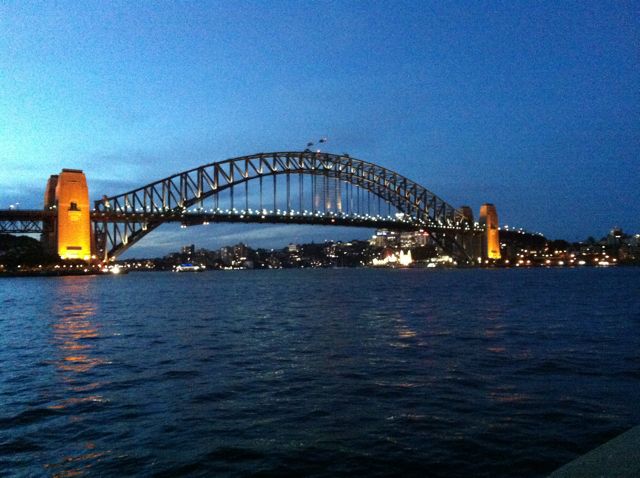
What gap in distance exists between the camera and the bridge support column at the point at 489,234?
12738cm

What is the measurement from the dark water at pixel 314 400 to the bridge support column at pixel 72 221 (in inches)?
2786

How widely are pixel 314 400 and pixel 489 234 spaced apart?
124 metres

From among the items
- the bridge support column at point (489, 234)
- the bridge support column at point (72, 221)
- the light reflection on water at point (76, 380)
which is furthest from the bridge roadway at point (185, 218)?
the light reflection on water at point (76, 380)

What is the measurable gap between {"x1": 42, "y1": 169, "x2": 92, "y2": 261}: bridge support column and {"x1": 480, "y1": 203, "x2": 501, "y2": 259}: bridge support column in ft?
261

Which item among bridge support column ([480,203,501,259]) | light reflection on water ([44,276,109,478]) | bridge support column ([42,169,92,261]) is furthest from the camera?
bridge support column ([480,203,501,259])

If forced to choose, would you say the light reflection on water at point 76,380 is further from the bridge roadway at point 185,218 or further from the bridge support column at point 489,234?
the bridge support column at point 489,234

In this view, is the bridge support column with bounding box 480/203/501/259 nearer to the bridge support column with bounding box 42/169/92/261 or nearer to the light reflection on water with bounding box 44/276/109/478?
the bridge support column with bounding box 42/169/92/261

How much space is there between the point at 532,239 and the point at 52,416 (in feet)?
555

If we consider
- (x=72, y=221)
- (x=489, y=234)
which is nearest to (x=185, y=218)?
(x=72, y=221)

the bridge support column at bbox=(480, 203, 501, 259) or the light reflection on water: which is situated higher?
the bridge support column at bbox=(480, 203, 501, 259)

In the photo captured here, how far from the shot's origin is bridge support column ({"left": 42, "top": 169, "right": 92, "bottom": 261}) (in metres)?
83.9

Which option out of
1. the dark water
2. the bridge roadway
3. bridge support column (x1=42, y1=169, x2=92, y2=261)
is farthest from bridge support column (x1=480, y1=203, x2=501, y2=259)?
the dark water

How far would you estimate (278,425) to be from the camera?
7.44 m

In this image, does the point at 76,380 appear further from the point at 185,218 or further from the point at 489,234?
the point at 489,234
